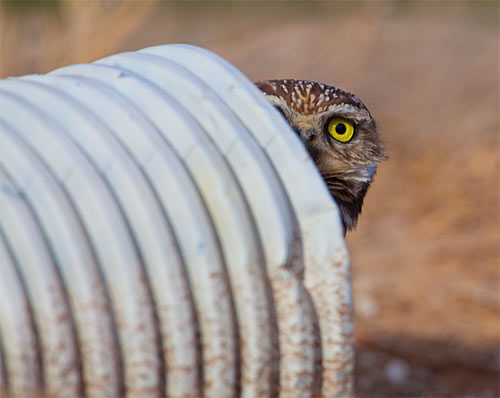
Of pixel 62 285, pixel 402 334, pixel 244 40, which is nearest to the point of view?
pixel 62 285

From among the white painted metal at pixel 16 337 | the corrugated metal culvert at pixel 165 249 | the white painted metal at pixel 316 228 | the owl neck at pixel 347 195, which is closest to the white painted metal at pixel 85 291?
the corrugated metal culvert at pixel 165 249

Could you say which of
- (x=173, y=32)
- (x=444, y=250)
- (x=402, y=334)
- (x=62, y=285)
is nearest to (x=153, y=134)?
(x=62, y=285)

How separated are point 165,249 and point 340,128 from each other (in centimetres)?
183

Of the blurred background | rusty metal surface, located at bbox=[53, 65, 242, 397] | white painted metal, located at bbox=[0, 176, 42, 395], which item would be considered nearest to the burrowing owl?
rusty metal surface, located at bbox=[53, 65, 242, 397]

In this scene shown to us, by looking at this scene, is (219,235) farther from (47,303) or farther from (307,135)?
(307,135)

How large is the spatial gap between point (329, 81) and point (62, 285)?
28.9 ft

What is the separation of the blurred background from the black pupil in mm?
2307

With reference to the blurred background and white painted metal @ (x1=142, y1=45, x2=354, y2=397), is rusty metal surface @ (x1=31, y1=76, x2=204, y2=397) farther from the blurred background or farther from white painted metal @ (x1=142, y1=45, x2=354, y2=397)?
the blurred background

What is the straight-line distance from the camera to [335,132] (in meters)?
4.09

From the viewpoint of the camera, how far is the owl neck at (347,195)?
417 cm

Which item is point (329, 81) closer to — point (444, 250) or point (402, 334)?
point (444, 250)

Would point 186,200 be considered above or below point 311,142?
below

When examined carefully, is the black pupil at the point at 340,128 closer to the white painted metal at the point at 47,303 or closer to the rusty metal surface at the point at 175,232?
the rusty metal surface at the point at 175,232

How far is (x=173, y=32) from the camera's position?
50.5 ft
